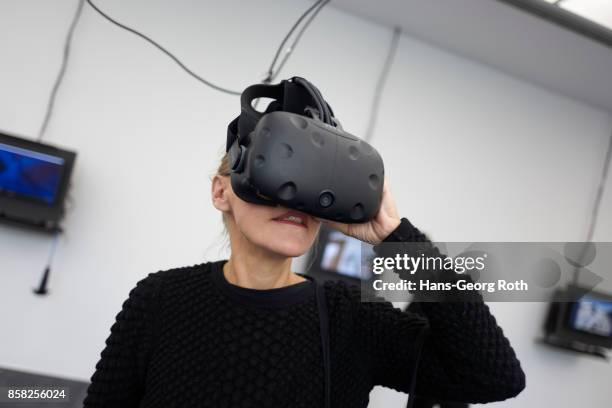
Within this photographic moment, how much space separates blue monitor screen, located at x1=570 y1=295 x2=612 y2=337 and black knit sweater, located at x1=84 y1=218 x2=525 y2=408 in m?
1.89

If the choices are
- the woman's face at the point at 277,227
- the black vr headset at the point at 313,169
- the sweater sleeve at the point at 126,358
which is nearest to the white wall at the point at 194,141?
the sweater sleeve at the point at 126,358

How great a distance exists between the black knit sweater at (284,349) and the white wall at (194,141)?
98 centimetres

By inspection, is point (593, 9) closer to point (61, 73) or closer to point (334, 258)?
point (334, 258)

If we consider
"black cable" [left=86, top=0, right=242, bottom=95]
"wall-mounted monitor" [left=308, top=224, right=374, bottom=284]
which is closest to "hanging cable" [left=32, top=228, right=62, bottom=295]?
"black cable" [left=86, top=0, right=242, bottom=95]

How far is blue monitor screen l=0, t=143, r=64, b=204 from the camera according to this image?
148cm

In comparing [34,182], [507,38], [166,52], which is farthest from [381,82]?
[34,182]

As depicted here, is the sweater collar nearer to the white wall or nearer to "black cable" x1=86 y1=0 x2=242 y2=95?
the white wall

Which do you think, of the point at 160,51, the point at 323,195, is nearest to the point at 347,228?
the point at 323,195

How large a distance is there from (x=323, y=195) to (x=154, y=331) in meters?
0.40

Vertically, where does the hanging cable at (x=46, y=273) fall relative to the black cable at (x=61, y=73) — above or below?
below

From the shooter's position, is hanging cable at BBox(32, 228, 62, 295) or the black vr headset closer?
the black vr headset

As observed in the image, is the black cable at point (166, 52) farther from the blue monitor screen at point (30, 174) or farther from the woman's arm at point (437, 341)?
the woman's arm at point (437, 341)

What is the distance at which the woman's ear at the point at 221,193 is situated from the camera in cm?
65

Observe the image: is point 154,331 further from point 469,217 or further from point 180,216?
point 469,217
